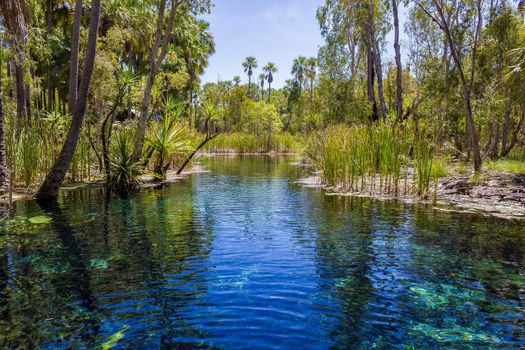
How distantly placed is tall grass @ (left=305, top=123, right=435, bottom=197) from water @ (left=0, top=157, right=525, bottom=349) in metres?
2.00

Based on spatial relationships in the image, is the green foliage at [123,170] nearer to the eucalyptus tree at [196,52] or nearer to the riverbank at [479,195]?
the riverbank at [479,195]

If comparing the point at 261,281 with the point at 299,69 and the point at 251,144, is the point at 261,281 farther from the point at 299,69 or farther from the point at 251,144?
the point at 299,69

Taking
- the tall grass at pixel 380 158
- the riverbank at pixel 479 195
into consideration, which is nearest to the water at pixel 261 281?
the riverbank at pixel 479 195

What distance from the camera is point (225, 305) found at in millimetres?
4359

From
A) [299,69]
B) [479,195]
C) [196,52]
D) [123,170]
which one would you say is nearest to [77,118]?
[123,170]

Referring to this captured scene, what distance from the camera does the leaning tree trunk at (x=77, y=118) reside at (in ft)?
34.4

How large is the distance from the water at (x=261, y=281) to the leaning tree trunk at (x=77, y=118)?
1.50 m

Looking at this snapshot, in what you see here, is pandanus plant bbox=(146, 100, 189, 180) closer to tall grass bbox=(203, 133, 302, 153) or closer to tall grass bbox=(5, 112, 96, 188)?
tall grass bbox=(5, 112, 96, 188)

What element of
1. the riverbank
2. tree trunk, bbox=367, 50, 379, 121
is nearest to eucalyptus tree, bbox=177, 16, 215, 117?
tree trunk, bbox=367, 50, 379, 121

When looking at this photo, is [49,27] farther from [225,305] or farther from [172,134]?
[225,305]

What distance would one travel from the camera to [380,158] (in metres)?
12.0

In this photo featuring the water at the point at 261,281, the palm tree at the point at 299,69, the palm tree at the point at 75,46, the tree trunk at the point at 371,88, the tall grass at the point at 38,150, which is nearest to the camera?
the water at the point at 261,281

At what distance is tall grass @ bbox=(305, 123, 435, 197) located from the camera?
35.0ft

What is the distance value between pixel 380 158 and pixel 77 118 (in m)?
9.18
